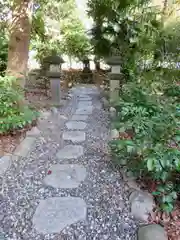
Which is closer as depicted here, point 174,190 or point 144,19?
point 174,190

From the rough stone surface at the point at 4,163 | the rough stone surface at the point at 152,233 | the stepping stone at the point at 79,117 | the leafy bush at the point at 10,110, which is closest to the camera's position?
the rough stone surface at the point at 152,233

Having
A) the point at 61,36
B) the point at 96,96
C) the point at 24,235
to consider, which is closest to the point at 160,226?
the point at 24,235

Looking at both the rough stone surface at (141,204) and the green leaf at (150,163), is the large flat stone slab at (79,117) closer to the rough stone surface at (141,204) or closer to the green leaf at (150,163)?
the rough stone surface at (141,204)

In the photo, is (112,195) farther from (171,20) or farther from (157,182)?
(171,20)

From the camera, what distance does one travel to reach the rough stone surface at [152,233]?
136 cm

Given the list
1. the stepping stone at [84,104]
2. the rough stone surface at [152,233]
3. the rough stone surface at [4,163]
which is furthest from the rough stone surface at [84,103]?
the rough stone surface at [152,233]

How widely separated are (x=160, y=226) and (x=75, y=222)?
1.73 feet

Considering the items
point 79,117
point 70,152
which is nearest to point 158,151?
point 70,152

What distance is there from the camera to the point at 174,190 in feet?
5.55

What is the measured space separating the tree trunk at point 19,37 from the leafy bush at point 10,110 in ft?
1.05

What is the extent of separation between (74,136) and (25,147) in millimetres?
627

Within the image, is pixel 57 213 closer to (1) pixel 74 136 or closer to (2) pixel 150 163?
(2) pixel 150 163

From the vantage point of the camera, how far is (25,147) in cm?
247

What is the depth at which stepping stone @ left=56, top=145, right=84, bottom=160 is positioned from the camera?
2365 mm
